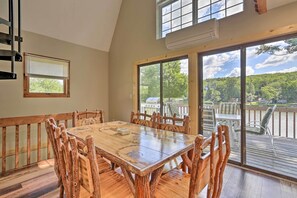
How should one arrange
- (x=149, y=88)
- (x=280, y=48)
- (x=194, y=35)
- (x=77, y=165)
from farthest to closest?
(x=149, y=88), (x=194, y=35), (x=280, y=48), (x=77, y=165)

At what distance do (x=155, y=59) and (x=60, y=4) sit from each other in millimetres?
2467

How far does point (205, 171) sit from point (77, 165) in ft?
2.80

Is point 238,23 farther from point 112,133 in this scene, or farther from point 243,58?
point 112,133

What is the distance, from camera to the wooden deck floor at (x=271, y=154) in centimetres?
240

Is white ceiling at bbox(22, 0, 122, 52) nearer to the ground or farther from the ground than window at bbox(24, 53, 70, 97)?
farther from the ground

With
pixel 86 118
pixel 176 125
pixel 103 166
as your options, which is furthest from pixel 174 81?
pixel 103 166

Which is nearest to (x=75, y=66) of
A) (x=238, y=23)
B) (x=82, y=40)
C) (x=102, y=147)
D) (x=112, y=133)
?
(x=82, y=40)

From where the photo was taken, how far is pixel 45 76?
3.91 metres

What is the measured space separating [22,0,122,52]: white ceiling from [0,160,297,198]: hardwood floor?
3.02 m

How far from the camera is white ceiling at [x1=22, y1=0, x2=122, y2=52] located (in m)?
3.47

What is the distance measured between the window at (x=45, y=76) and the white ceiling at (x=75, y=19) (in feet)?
2.04

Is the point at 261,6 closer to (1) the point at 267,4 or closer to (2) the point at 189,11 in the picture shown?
(1) the point at 267,4

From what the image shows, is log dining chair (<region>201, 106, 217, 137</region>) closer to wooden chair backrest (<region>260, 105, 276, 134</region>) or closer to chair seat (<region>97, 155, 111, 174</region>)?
wooden chair backrest (<region>260, 105, 276, 134</region>)

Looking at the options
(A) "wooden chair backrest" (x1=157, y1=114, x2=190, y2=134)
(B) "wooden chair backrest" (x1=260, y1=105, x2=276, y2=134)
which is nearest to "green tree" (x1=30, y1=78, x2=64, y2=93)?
(A) "wooden chair backrest" (x1=157, y1=114, x2=190, y2=134)
